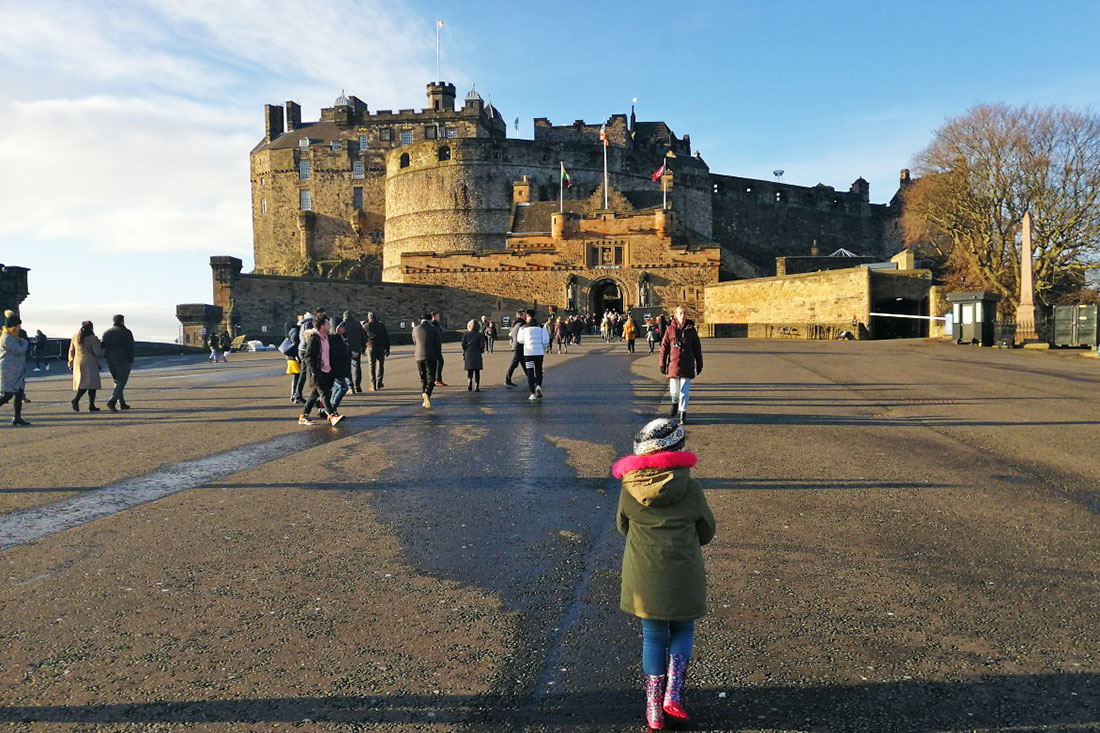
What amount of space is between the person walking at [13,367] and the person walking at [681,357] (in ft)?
28.5

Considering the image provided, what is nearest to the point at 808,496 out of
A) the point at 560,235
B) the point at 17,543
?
the point at 17,543

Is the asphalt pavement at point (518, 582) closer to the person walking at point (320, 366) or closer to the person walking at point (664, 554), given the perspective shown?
the person walking at point (664, 554)

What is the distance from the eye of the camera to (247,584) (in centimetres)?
409

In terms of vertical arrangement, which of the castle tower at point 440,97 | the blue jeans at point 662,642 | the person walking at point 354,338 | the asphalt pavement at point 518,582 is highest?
the castle tower at point 440,97

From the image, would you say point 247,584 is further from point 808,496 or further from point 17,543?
point 808,496

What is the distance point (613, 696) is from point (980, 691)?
1366mm

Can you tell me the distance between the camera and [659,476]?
2.89 metres

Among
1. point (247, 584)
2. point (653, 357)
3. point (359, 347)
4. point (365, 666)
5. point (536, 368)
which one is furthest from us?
point (653, 357)

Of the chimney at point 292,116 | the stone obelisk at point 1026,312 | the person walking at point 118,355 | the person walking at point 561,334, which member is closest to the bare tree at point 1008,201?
the stone obelisk at point 1026,312

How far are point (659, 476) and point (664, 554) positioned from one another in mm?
286

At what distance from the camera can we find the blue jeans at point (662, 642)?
2807mm

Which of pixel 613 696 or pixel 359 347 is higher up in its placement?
pixel 359 347

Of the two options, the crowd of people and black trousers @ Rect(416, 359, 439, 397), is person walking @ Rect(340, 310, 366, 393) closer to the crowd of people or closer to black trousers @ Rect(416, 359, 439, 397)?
black trousers @ Rect(416, 359, 439, 397)

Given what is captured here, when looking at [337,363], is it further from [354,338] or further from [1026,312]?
[1026,312]
